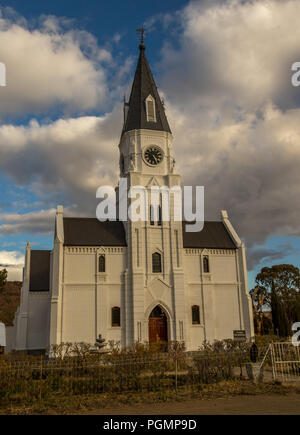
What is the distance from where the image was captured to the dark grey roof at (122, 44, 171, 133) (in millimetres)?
39344

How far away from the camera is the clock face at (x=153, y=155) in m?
38.2

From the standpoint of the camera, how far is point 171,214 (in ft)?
120

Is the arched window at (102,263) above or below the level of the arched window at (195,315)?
above

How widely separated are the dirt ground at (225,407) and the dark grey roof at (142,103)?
2955cm

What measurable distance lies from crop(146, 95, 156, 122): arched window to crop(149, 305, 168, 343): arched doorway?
19185 mm

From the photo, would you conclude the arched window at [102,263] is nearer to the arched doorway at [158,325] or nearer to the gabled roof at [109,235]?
the gabled roof at [109,235]

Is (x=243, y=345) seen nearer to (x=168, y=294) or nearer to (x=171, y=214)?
(x=168, y=294)

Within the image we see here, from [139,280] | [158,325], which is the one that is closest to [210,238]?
[139,280]

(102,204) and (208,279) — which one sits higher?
(102,204)

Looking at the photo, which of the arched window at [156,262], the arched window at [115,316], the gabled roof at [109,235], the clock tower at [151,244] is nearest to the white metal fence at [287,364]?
the clock tower at [151,244]
